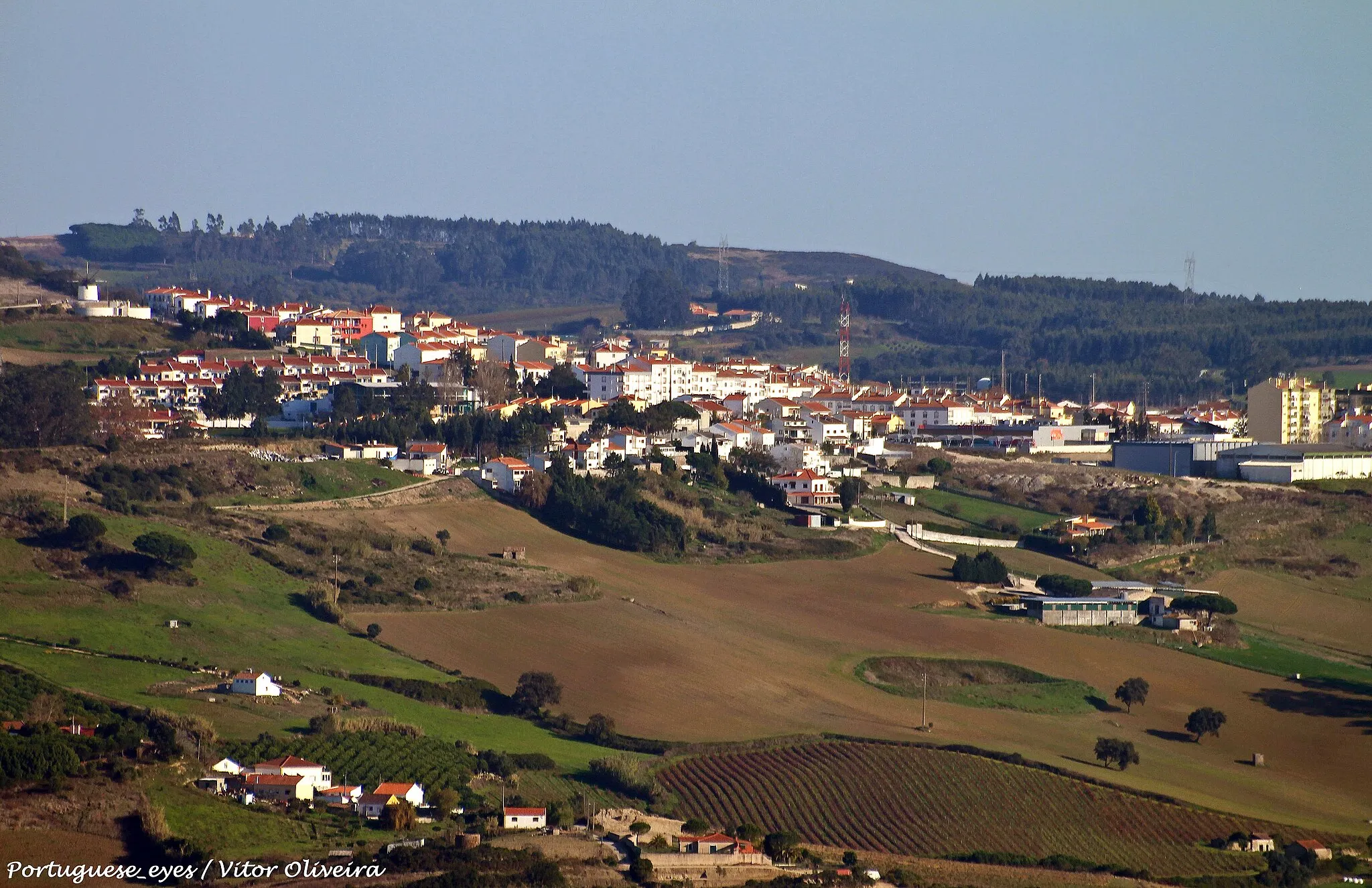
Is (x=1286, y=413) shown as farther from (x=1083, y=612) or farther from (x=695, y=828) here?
(x=695, y=828)

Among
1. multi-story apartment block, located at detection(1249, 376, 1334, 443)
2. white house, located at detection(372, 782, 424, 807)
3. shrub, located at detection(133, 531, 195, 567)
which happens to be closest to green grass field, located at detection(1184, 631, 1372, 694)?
white house, located at detection(372, 782, 424, 807)

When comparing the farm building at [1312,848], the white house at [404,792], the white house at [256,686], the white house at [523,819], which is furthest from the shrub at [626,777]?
the farm building at [1312,848]

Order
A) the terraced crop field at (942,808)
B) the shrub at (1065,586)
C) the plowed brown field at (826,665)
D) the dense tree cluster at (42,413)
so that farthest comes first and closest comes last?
the dense tree cluster at (42,413) < the shrub at (1065,586) < the plowed brown field at (826,665) < the terraced crop field at (942,808)

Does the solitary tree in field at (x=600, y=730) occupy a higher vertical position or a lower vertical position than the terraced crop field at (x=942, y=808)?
Answer: higher

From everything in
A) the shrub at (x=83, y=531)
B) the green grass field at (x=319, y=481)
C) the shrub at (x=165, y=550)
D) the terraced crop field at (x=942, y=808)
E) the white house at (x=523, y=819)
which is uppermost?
the green grass field at (x=319, y=481)

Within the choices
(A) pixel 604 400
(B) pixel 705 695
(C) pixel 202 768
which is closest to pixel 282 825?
(C) pixel 202 768

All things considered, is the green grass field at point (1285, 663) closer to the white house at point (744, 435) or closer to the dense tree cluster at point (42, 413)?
the white house at point (744, 435)

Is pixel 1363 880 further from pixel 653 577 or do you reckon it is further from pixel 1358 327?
pixel 1358 327
